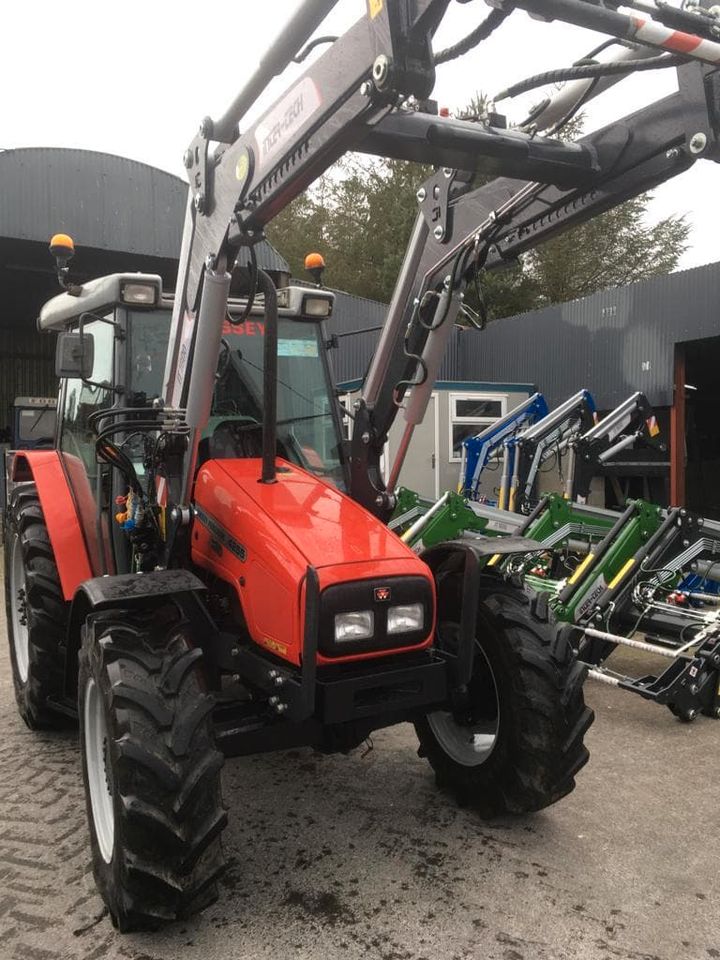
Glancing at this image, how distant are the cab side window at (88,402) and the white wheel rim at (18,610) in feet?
2.16

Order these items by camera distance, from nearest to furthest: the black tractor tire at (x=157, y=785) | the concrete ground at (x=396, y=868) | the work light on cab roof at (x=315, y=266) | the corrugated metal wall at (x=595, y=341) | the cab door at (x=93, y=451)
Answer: the black tractor tire at (x=157, y=785), the concrete ground at (x=396, y=868), the cab door at (x=93, y=451), the work light on cab roof at (x=315, y=266), the corrugated metal wall at (x=595, y=341)

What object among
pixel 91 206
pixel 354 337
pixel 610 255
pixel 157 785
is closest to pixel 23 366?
pixel 354 337

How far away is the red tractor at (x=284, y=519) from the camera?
7.88 feet

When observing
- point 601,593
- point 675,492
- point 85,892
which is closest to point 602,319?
point 675,492

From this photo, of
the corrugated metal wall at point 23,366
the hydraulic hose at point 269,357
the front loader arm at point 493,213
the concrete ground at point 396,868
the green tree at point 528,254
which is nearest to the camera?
the concrete ground at point 396,868

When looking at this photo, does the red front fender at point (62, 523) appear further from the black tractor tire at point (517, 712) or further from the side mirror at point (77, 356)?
the black tractor tire at point (517, 712)

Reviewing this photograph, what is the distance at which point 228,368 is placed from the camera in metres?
3.59

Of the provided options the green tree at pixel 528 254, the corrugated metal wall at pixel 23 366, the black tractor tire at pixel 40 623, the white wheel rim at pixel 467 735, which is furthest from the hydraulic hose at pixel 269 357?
the green tree at pixel 528 254

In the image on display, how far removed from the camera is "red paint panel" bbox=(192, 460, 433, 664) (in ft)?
8.86

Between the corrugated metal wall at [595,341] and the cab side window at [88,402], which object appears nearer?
the cab side window at [88,402]

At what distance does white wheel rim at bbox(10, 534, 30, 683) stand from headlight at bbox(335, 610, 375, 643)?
2.45 m

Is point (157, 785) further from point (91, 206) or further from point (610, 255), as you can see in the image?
point (610, 255)

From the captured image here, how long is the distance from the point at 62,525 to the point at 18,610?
1.05 meters

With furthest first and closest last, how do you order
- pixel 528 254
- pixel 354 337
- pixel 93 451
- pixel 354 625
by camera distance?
pixel 528 254 < pixel 354 337 < pixel 93 451 < pixel 354 625
